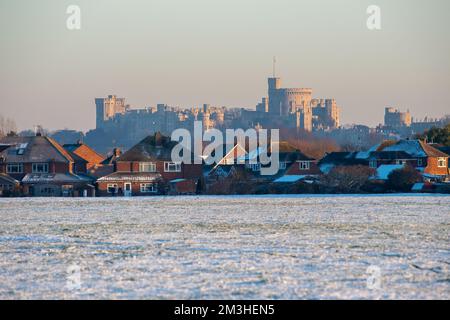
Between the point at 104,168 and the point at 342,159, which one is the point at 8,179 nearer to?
the point at 104,168

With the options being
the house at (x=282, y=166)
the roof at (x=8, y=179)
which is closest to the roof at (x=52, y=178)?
the roof at (x=8, y=179)

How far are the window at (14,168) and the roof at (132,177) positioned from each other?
9.61m

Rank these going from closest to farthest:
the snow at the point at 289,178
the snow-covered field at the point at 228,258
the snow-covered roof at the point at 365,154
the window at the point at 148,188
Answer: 1. the snow-covered field at the point at 228,258
2. the window at the point at 148,188
3. the snow at the point at 289,178
4. the snow-covered roof at the point at 365,154

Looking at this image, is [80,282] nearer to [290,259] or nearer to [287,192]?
[290,259]

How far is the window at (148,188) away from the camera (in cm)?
9634

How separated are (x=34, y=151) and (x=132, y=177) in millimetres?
12378

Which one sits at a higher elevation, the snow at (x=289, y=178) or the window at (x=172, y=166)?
the window at (x=172, y=166)

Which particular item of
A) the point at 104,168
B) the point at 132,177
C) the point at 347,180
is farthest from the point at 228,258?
the point at 104,168

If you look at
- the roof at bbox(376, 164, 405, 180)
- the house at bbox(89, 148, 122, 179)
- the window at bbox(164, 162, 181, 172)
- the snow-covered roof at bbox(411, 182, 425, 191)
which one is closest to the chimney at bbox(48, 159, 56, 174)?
the house at bbox(89, 148, 122, 179)

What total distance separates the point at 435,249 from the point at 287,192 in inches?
2265

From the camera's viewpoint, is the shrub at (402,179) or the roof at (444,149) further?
the roof at (444,149)

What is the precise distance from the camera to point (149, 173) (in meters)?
99.2

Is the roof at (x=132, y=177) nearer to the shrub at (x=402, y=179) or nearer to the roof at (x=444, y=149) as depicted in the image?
the shrub at (x=402, y=179)
